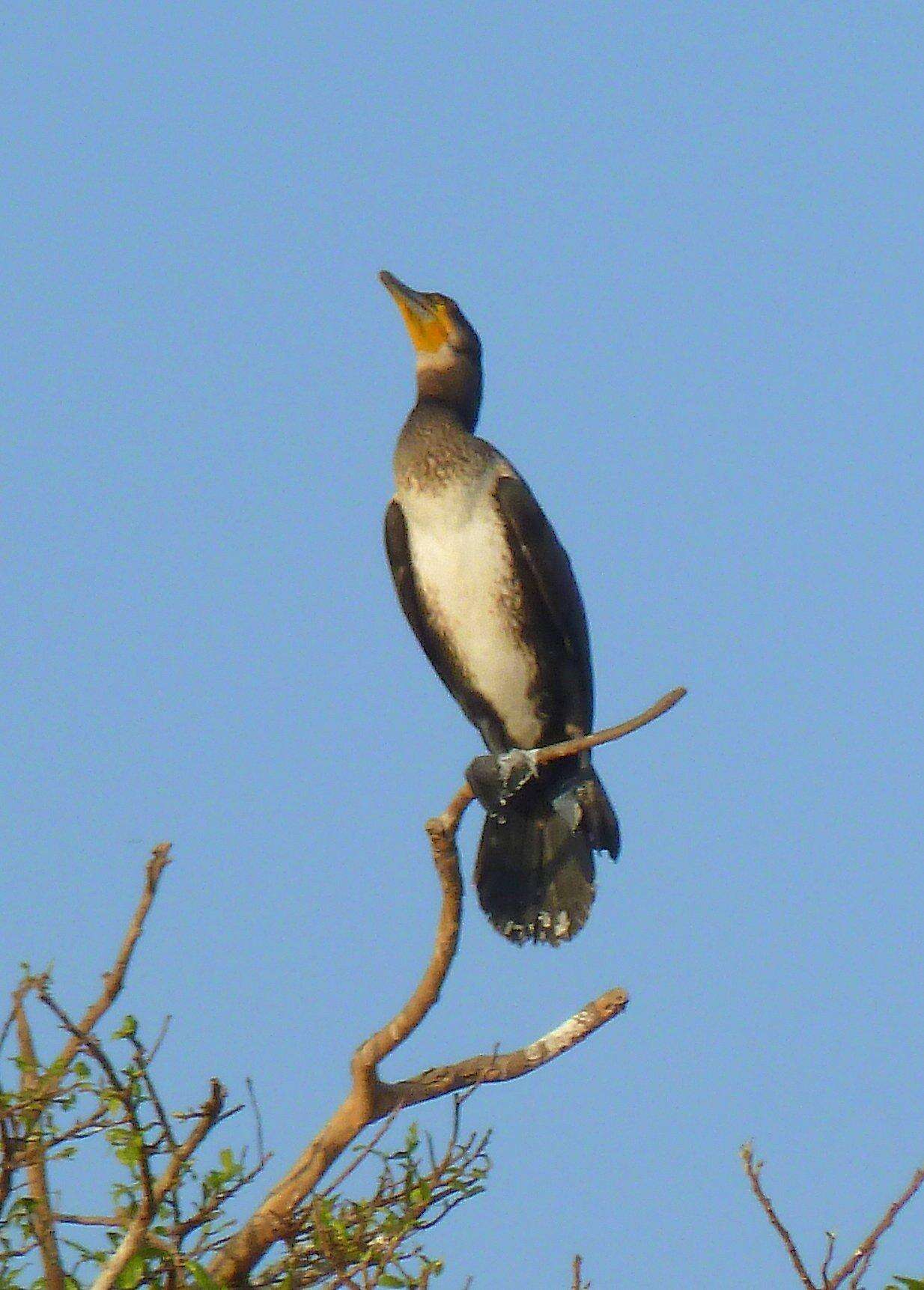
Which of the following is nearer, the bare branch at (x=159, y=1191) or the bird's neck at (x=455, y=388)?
the bare branch at (x=159, y=1191)

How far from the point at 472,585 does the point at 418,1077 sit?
1536mm

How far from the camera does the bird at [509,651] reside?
4.98 m

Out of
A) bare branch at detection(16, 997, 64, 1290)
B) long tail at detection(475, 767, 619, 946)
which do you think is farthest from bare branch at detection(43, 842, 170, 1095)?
long tail at detection(475, 767, 619, 946)

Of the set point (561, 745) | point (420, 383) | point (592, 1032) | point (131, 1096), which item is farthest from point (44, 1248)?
point (420, 383)

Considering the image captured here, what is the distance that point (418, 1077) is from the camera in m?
3.90

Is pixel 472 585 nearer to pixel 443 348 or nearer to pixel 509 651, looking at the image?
pixel 509 651

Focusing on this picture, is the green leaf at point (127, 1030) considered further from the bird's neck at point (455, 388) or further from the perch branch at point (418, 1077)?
the bird's neck at point (455, 388)

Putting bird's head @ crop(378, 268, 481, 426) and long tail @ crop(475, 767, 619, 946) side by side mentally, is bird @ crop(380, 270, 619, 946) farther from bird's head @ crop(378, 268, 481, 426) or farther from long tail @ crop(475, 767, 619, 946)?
bird's head @ crop(378, 268, 481, 426)

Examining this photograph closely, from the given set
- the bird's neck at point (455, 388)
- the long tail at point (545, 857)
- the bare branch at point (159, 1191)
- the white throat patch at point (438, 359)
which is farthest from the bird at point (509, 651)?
the bare branch at point (159, 1191)

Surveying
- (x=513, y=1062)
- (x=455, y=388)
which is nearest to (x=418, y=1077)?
(x=513, y=1062)

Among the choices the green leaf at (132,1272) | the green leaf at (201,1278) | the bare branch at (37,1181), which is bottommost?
the green leaf at (201,1278)

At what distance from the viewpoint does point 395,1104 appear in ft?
12.6

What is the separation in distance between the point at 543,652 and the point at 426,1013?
5.07 feet

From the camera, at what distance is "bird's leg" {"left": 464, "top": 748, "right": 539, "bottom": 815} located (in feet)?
15.7
